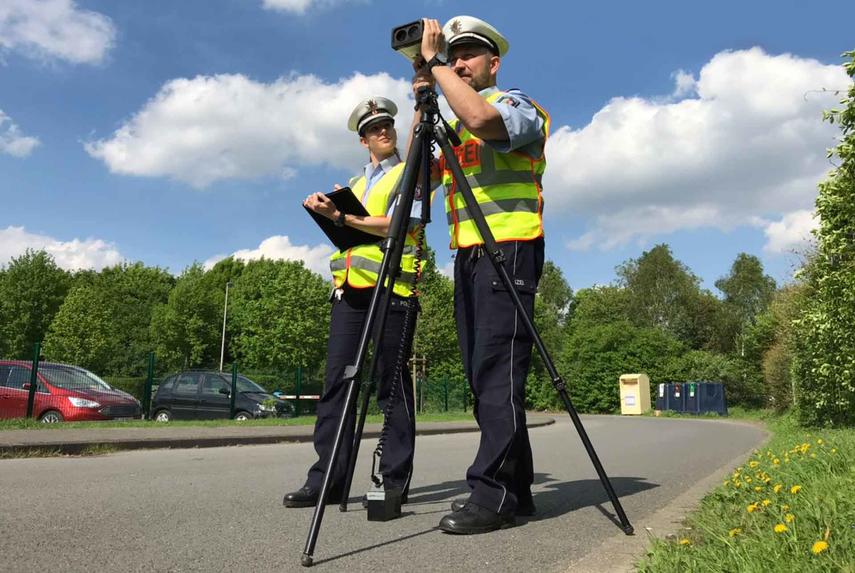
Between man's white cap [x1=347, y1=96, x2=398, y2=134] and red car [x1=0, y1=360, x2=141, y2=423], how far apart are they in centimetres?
1086

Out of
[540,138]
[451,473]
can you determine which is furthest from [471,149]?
[451,473]

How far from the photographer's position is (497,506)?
10.1 feet

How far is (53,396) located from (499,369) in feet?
39.9

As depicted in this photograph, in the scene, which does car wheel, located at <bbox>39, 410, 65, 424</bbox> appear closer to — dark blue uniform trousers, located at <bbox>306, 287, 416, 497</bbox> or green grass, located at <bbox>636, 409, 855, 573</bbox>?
dark blue uniform trousers, located at <bbox>306, 287, 416, 497</bbox>

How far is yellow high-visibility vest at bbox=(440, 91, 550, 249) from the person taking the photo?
10.9 ft

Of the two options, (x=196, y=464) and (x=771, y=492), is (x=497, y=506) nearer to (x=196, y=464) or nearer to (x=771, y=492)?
(x=771, y=492)

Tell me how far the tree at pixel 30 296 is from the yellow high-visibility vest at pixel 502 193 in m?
47.6

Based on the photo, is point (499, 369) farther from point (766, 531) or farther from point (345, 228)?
point (345, 228)

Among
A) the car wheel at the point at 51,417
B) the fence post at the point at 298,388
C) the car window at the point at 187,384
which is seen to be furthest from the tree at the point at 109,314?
the car wheel at the point at 51,417

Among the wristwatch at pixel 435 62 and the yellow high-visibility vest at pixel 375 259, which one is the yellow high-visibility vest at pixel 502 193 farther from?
the yellow high-visibility vest at pixel 375 259

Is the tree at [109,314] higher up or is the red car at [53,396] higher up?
the tree at [109,314]

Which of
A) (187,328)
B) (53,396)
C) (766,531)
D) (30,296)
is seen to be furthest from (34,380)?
(187,328)

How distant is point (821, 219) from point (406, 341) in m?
11.7

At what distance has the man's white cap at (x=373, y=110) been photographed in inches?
172
